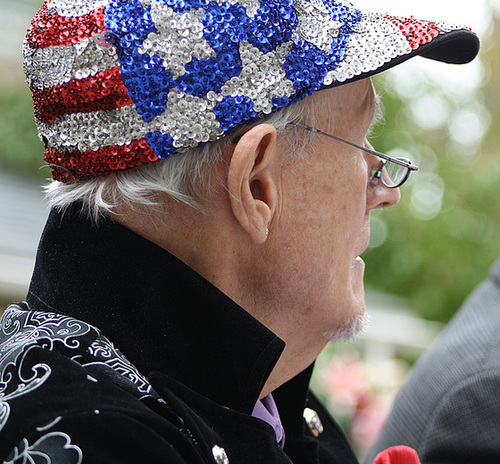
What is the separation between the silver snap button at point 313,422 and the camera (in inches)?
78.6

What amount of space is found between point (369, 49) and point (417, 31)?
13 cm

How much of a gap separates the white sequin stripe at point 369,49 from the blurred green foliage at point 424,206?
21.6 ft

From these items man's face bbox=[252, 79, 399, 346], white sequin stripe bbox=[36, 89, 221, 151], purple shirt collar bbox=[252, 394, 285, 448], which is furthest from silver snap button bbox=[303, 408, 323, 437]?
white sequin stripe bbox=[36, 89, 221, 151]

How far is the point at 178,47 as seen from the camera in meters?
1.39

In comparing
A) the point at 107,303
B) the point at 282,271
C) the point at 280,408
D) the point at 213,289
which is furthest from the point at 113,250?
the point at 280,408

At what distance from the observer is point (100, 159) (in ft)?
4.78

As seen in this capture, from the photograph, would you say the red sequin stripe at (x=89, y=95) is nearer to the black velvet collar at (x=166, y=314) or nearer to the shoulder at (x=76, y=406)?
the black velvet collar at (x=166, y=314)

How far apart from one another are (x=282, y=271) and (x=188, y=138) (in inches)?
15.7

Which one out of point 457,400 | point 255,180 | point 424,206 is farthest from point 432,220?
point 255,180

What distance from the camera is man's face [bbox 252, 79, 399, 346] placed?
1602 mm

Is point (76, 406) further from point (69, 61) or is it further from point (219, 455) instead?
point (69, 61)

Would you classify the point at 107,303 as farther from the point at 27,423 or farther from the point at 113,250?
the point at 27,423

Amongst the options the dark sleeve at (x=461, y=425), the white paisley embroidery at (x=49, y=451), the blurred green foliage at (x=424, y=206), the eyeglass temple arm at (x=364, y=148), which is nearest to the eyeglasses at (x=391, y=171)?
the eyeglass temple arm at (x=364, y=148)

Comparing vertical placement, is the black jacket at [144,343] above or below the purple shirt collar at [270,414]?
above
